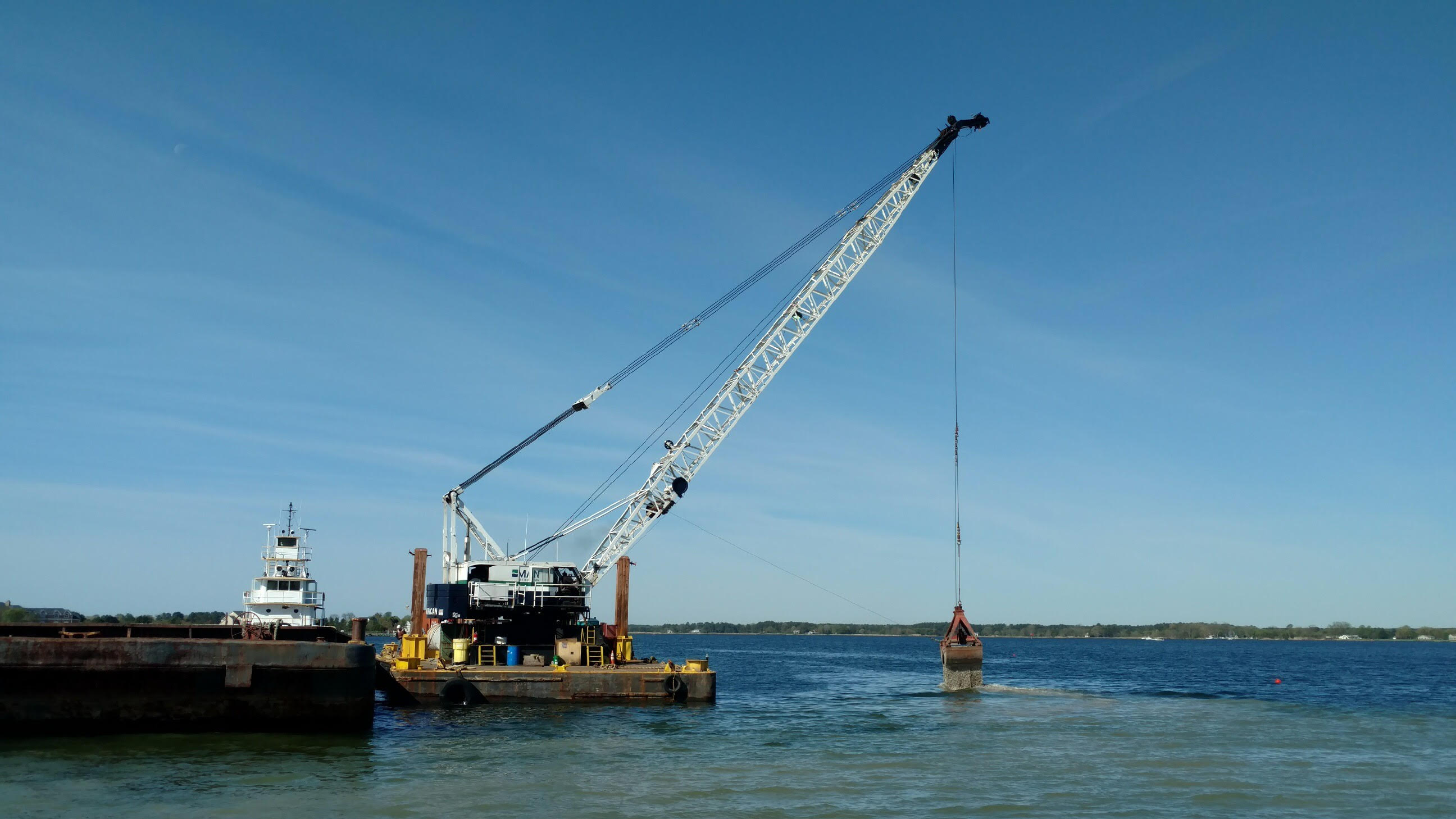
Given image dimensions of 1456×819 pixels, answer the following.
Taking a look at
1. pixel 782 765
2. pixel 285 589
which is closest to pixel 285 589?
pixel 285 589

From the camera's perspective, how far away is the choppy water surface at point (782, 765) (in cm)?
A: 2662

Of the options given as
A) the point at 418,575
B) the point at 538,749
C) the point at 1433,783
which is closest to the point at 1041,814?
the point at 1433,783

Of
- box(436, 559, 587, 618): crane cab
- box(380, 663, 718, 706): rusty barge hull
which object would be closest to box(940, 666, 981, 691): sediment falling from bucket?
box(380, 663, 718, 706): rusty barge hull

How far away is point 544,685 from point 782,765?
1780cm

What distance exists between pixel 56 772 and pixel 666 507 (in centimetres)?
3762

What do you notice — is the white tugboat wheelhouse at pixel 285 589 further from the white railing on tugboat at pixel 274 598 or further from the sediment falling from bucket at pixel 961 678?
the sediment falling from bucket at pixel 961 678

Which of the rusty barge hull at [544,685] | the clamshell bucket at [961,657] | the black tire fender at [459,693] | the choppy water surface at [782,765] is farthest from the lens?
the clamshell bucket at [961,657]

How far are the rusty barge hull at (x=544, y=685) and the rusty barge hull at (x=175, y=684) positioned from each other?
26.2 feet

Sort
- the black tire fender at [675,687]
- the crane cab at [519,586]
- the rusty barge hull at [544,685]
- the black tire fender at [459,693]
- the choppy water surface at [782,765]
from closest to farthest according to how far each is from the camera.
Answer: the choppy water surface at [782,765]
the black tire fender at [459,693]
the rusty barge hull at [544,685]
the black tire fender at [675,687]
the crane cab at [519,586]

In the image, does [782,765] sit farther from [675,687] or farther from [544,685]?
[544,685]

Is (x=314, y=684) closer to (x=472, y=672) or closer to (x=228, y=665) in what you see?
(x=228, y=665)

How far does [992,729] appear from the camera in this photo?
143ft

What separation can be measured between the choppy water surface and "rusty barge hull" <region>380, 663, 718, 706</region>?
96 centimetres

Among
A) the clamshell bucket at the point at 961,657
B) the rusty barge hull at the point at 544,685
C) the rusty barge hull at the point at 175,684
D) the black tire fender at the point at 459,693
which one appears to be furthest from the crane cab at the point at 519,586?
the clamshell bucket at the point at 961,657
